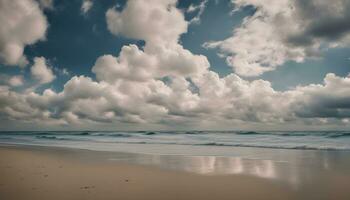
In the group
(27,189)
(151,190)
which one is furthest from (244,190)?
(27,189)

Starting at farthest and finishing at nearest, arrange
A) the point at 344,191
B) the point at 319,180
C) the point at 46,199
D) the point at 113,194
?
the point at 319,180, the point at 344,191, the point at 113,194, the point at 46,199

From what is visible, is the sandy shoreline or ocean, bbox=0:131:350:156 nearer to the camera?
the sandy shoreline

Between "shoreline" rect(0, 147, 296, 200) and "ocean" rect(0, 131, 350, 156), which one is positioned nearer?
"shoreline" rect(0, 147, 296, 200)

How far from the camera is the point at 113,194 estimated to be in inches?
225

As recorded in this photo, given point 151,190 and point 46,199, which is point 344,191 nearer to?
point 151,190

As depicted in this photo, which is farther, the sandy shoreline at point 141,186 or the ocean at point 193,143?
the ocean at point 193,143

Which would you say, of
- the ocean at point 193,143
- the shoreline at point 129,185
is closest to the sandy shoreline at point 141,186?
the shoreline at point 129,185

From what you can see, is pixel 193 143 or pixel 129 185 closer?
pixel 129 185

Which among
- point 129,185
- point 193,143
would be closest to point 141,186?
point 129,185

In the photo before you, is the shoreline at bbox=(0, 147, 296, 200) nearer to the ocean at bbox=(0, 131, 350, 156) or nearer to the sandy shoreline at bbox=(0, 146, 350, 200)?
the sandy shoreline at bbox=(0, 146, 350, 200)

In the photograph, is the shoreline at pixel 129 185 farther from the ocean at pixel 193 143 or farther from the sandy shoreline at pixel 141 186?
the ocean at pixel 193 143

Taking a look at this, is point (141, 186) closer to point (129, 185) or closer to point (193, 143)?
point (129, 185)

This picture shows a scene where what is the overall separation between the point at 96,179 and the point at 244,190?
13.4ft

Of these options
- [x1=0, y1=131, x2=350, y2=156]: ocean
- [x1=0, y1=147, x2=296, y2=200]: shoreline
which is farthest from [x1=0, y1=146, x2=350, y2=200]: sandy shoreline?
[x1=0, y1=131, x2=350, y2=156]: ocean
